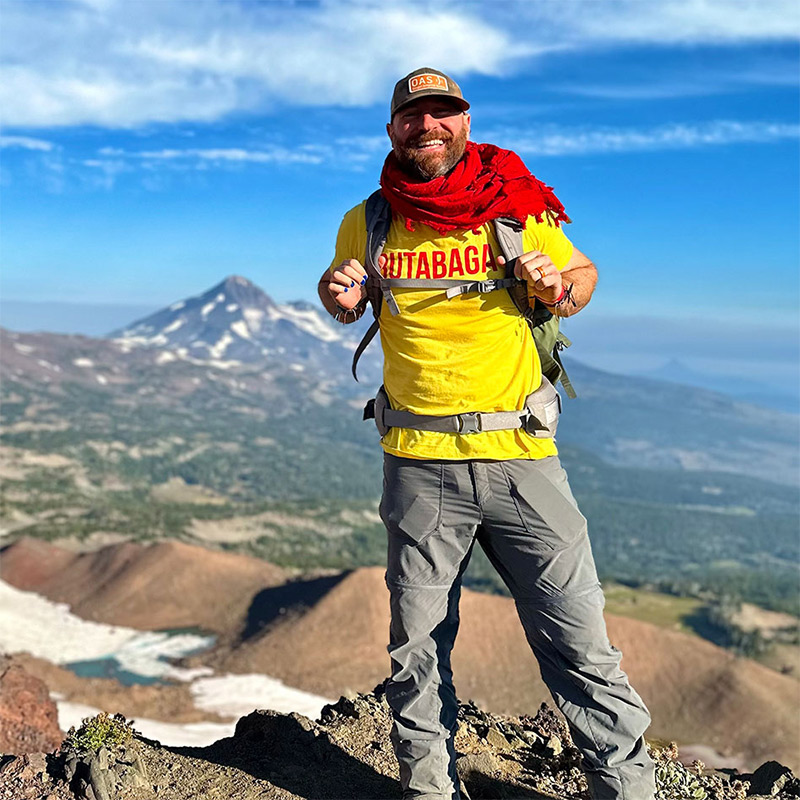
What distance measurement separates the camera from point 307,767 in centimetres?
561

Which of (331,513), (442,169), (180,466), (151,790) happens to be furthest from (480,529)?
(180,466)

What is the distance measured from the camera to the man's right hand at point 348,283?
164 inches

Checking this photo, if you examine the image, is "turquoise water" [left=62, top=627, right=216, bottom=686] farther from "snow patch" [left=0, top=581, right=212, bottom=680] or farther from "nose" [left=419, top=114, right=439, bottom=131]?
"nose" [left=419, top=114, right=439, bottom=131]

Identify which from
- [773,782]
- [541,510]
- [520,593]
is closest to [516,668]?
[773,782]

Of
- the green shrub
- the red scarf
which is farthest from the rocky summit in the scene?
the red scarf

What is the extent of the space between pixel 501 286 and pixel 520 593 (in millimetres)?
1643

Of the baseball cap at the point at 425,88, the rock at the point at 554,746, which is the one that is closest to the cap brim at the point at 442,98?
the baseball cap at the point at 425,88

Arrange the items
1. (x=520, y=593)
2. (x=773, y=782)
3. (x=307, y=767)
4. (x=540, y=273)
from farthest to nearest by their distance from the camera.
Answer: (x=773, y=782) < (x=307, y=767) < (x=520, y=593) < (x=540, y=273)

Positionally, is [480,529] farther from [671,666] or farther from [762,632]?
[762,632]

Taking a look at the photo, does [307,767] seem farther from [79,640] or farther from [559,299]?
[79,640]

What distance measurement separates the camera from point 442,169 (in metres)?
4.19

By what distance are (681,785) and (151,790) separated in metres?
3.53

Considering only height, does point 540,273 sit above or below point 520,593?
above

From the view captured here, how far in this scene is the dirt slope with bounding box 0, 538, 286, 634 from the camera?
4150 centimetres
